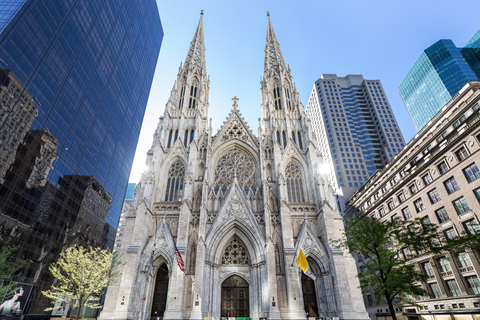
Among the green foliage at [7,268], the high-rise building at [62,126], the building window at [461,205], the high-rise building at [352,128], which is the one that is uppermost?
the high-rise building at [352,128]

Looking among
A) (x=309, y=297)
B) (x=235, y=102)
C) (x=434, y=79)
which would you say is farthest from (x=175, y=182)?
(x=434, y=79)

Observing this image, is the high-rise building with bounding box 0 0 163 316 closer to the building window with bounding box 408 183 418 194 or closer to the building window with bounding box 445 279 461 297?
the building window with bounding box 445 279 461 297

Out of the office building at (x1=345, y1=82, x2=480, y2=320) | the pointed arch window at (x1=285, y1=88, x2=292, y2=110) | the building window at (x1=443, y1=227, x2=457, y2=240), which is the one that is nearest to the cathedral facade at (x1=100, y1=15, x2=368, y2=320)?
the pointed arch window at (x1=285, y1=88, x2=292, y2=110)

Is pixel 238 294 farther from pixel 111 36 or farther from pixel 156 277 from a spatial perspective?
pixel 111 36

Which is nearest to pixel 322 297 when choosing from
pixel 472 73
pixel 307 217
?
pixel 307 217

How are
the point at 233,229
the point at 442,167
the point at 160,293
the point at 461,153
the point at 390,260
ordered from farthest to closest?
the point at 442,167
the point at 461,153
the point at 233,229
the point at 160,293
the point at 390,260

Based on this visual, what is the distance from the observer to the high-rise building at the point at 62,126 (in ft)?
102

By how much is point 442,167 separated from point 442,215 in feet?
18.9

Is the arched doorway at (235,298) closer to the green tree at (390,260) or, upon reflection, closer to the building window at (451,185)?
the green tree at (390,260)

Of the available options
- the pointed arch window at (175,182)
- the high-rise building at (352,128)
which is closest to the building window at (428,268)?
the pointed arch window at (175,182)

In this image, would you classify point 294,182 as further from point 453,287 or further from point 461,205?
point 453,287

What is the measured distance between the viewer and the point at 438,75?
80125 mm

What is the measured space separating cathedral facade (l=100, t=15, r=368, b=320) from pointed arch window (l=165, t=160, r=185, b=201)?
0.44 feet

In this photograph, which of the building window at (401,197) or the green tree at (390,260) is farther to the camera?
the building window at (401,197)
